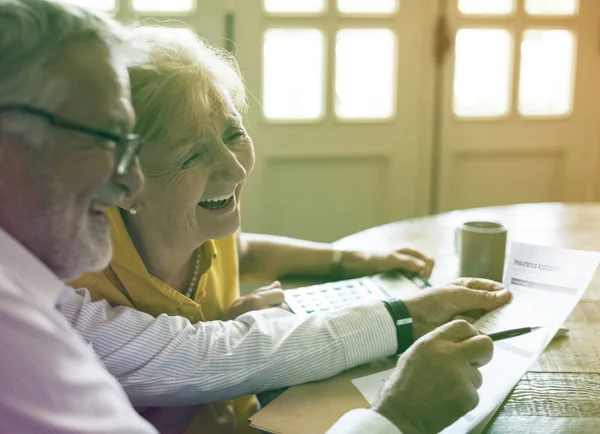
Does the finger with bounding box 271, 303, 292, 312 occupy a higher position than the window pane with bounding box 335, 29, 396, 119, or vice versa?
the window pane with bounding box 335, 29, 396, 119

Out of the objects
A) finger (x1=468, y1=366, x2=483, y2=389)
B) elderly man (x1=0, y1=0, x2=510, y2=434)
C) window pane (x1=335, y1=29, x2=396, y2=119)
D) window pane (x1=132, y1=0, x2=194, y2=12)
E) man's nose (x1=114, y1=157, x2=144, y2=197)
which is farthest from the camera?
window pane (x1=335, y1=29, x2=396, y2=119)

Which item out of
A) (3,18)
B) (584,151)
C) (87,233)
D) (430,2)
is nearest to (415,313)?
(87,233)

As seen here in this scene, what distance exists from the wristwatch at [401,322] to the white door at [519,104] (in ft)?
5.85

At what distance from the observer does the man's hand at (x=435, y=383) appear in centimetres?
92

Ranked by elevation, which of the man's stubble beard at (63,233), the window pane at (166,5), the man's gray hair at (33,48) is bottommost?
the man's stubble beard at (63,233)

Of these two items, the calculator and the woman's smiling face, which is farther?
the calculator

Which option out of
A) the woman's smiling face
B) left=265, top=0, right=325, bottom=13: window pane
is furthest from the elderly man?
left=265, top=0, right=325, bottom=13: window pane

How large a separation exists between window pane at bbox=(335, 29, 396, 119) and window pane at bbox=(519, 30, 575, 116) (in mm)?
534

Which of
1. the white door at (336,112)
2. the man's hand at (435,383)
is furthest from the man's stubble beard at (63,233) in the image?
the white door at (336,112)

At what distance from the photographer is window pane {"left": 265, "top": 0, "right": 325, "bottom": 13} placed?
272 cm

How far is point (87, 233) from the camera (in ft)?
2.55

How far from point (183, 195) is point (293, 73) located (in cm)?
169

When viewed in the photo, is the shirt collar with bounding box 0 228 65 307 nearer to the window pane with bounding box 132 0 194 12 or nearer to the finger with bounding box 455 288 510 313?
the finger with bounding box 455 288 510 313

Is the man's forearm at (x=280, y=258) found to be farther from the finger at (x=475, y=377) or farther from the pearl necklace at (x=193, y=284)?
the finger at (x=475, y=377)
